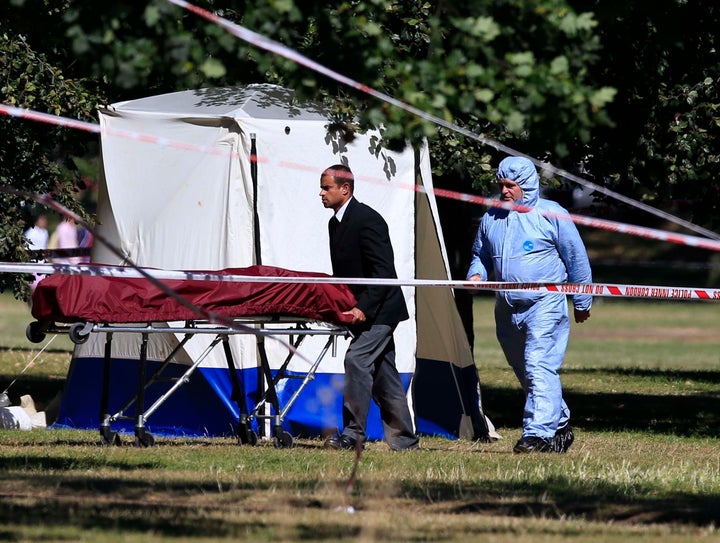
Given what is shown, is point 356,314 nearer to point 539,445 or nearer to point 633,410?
point 539,445

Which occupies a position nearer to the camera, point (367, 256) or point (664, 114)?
point (367, 256)

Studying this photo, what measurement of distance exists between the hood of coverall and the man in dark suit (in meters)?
0.87

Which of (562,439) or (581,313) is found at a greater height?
(581,313)

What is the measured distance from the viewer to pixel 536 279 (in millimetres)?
9922

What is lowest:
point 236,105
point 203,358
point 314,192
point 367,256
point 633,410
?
point 633,410

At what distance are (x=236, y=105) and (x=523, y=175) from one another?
230cm

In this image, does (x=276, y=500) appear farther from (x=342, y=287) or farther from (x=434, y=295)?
(x=434, y=295)

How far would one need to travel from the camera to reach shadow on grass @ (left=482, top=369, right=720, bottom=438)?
12406 mm

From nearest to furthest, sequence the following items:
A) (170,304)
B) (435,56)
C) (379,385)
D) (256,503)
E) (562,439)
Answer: (435,56) → (256,503) → (170,304) → (562,439) → (379,385)

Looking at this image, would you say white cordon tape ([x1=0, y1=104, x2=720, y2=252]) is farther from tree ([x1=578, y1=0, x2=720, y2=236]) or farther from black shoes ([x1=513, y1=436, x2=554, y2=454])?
black shoes ([x1=513, y1=436, x2=554, y2=454])

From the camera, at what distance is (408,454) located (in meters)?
9.52

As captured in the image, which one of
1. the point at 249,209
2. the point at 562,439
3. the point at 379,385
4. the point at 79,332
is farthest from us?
the point at 249,209

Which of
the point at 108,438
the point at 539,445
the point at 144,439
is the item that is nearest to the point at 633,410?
the point at 539,445

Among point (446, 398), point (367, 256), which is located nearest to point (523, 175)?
point (367, 256)
